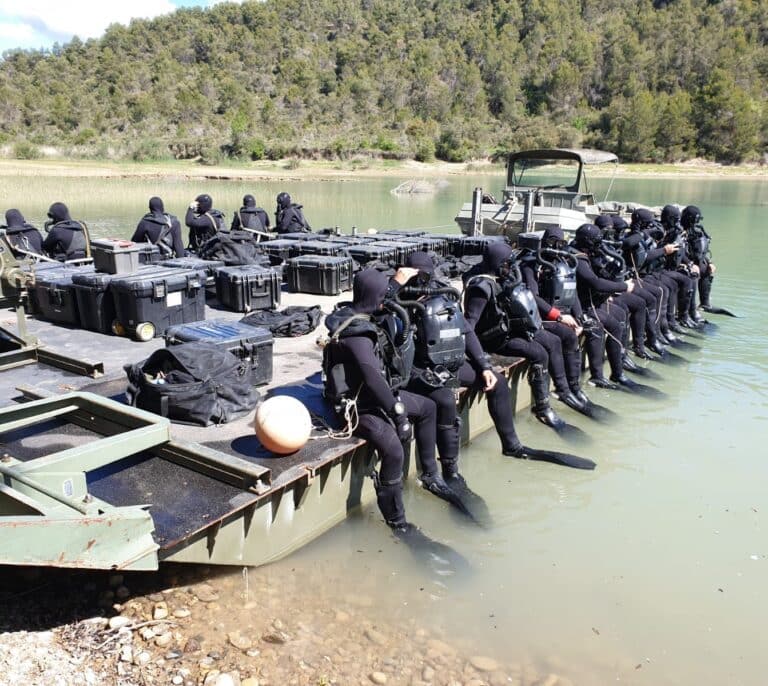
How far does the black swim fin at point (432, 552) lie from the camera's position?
14.0ft

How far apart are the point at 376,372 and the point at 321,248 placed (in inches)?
233

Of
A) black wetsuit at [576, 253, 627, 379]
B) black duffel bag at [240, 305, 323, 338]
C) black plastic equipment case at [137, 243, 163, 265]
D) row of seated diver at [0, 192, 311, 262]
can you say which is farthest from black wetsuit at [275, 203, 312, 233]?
black wetsuit at [576, 253, 627, 379]

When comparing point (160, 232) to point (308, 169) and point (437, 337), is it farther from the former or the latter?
point (308, 169)

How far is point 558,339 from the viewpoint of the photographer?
21.8ft

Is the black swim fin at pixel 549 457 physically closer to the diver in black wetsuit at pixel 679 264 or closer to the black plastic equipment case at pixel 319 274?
the black plastic equipment case at pixel 319 274

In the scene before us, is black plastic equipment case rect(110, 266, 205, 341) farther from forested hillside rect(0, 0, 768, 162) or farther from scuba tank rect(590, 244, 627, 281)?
forested hillside rect(0, 0, 768, 162)

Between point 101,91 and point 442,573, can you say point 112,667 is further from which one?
point 101,91

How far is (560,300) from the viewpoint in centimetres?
684

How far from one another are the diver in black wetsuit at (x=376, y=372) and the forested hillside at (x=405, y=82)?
48.3 m

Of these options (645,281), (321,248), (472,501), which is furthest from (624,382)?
(321,248)

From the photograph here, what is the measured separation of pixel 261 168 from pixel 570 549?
154ft

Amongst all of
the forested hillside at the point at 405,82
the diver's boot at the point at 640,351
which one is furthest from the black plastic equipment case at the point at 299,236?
the forested hillside at the point at 405,82

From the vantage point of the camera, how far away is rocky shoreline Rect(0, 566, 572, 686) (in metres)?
3.17

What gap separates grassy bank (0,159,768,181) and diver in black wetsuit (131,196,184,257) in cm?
2940
